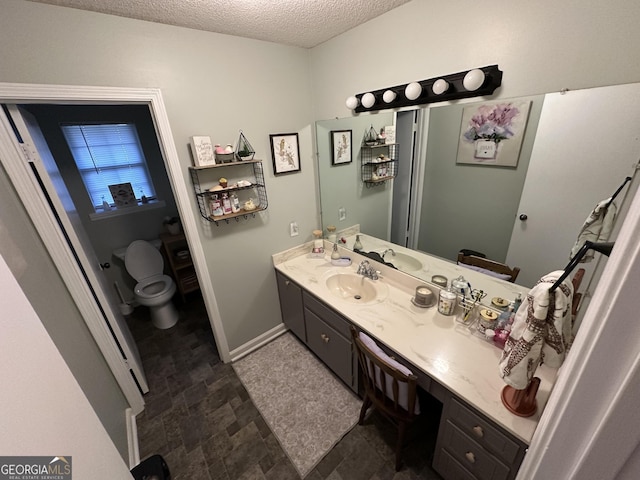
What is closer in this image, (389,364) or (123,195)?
(389,364)

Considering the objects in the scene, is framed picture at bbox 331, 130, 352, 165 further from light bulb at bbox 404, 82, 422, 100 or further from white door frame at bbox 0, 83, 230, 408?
white door frame at bbox 0, 83, 230, 408

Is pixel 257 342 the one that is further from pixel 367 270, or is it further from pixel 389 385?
pixel 389 385

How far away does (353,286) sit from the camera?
2.04m

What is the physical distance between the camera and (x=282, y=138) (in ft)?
6.42

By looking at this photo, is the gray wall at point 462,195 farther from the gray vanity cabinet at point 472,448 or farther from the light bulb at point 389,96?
the gray vanity cabinet at point 472,448

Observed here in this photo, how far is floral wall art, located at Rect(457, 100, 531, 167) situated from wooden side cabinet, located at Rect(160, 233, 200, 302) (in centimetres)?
288

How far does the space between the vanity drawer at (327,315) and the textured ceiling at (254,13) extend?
172 cm

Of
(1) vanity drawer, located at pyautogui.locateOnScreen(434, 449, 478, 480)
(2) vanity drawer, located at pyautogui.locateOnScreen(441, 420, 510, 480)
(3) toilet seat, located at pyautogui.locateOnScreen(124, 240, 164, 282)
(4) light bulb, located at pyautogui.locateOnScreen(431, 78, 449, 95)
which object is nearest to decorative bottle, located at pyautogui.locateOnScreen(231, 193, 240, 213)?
(4) light bulb, located at pyautogui.locateOnScreen(431, 78, 449, 95)

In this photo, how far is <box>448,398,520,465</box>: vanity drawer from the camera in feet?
3.21

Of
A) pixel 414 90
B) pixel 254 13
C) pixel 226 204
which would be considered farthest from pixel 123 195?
pixel 414 90

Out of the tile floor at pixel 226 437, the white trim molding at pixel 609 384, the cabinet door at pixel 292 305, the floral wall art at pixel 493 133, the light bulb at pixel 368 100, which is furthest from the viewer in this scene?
the cabinet door at pixel 292 305

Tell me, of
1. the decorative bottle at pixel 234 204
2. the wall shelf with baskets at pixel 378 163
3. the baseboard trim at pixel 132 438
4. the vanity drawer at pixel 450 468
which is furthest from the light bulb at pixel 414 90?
the baseboard trim at pixel 132 438

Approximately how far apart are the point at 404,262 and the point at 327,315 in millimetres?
675

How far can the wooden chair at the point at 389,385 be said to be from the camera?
47.1 inches
